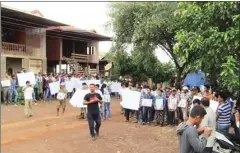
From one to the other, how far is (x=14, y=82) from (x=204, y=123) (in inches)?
626

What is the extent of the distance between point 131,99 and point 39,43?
18.1 meters

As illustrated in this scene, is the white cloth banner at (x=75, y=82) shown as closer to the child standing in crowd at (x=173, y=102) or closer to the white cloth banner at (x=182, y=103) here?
the child standing in crowd at (x=173, y=102)

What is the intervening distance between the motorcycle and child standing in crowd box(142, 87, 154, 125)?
6.83 metres

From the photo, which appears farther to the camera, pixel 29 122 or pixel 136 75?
pixel 136 75

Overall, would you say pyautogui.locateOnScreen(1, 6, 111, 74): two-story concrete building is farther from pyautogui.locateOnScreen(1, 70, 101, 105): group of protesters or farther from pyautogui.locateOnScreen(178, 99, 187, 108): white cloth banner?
pyautogui.locateOnScreen(178, 99, 187, 108): white cloth banner

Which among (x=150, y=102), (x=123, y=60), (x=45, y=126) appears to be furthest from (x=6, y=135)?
(x=123, y=60)

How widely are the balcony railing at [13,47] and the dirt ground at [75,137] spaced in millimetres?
12471

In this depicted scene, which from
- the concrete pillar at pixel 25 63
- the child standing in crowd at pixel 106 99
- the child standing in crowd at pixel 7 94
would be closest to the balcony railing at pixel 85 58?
the concrete pillar at pixel 25 63

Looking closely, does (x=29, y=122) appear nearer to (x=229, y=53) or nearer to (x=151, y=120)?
(x=151, y=120)

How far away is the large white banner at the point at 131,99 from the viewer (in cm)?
1595

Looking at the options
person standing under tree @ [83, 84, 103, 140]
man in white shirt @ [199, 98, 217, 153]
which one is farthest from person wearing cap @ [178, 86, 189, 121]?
man in white shirt @ [199, 98, 217, 153]

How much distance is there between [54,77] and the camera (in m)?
24.8

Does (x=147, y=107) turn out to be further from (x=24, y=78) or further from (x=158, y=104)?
(x=24, y=78)

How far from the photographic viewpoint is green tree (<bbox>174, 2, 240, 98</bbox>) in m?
5.63
